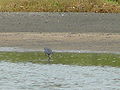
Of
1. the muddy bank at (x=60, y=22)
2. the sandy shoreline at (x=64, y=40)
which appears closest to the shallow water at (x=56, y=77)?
the sandy shoreline at (x=64, y=40)

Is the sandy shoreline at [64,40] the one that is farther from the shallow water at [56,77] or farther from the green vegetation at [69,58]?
the shallow water at [56,77]

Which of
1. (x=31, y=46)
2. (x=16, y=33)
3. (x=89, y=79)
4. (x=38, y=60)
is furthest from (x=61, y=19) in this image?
(x=89, y=79)

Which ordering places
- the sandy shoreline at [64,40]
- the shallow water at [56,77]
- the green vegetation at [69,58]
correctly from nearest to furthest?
the shallow water at [56,77] → the green vegetation at [69,58] → the sandy shoreline at [64,40]

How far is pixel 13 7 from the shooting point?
30969mm

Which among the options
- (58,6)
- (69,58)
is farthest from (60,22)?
(69,58)

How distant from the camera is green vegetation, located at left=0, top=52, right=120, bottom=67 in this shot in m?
18.5

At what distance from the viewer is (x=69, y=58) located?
19344 mm

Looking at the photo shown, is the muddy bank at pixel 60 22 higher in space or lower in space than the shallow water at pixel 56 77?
higher

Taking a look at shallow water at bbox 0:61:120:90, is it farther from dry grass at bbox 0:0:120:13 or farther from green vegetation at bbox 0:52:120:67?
dry grass at bbox 0:0:120:13

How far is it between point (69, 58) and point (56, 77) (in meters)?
3.66

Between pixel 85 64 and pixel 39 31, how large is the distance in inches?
297

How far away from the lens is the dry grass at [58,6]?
30.7 m

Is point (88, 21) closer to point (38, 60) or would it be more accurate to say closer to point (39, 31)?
point (39, 31)

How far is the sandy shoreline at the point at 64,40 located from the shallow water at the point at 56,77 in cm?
415
